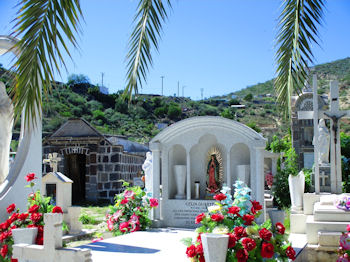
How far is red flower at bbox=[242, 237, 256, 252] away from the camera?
4246 mm

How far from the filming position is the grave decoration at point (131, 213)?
27.4 feet

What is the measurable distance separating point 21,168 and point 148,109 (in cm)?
3991

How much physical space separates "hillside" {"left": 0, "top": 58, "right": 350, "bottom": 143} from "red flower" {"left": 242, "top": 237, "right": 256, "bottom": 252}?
85.7ft

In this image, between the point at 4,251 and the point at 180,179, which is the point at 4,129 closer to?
the point at 4,251

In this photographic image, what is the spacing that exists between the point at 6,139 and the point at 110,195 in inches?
421

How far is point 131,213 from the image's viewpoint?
8.55m

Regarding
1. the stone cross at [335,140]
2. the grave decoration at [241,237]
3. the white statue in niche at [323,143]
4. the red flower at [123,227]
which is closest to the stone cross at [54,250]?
the grave decoration at [241,237]

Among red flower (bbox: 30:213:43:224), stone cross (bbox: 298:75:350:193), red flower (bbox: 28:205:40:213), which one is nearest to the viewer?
red flower (bbox: 30:213:43:224)

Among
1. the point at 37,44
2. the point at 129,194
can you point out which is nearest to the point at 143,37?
the point at 37,44

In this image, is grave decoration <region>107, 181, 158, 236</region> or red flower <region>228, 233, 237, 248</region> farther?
grave decoration <region>107, 181, 158, 236</region>

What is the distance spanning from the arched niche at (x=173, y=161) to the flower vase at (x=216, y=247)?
5297 millimetres

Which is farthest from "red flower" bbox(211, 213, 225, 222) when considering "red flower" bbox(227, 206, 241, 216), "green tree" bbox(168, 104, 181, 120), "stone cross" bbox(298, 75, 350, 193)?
"green tree" bbox(168, 104, 181, 120)

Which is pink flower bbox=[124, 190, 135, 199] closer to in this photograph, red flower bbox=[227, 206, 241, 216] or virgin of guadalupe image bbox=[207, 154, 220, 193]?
virgin of guadalupe image bbox=[207, 154, 220, 193]

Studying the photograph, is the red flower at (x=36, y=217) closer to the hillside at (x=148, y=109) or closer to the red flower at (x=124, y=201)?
the red flower at (x=124, y=201)
